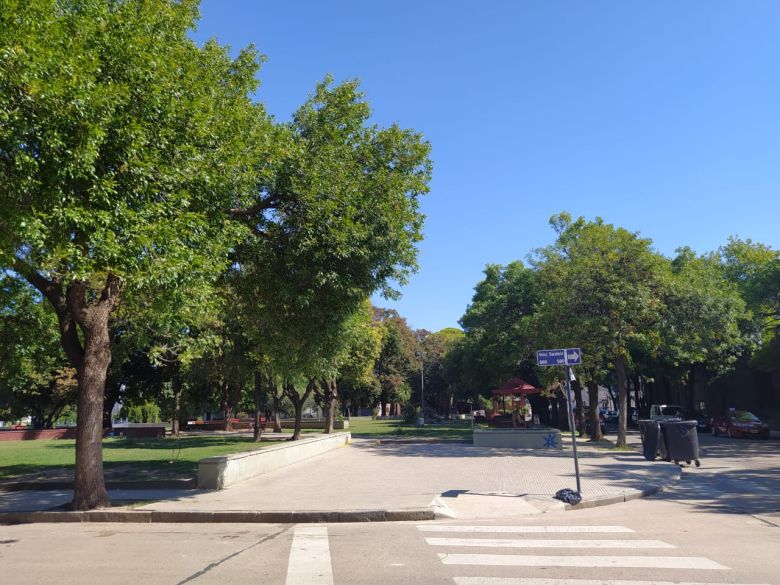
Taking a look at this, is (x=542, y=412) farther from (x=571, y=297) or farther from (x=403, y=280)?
(x=403, y=280)

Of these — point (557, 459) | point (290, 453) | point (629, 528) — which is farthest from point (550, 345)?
point (629, 528)

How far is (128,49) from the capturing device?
959cm

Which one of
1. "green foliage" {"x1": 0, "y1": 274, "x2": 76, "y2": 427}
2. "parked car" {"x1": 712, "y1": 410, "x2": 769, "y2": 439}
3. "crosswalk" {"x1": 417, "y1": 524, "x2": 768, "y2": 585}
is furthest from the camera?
"parked car" {"x1": 712, "y1": 410, "x2": 769, "y2": 439}

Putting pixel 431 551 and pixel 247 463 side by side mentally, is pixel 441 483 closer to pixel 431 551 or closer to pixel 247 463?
pixel 247 463

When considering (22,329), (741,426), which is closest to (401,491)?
(22,329)

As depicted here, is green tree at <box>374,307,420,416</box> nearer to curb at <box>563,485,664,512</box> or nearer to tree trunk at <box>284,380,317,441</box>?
tree trunk at <box>284,380,317,441</box>

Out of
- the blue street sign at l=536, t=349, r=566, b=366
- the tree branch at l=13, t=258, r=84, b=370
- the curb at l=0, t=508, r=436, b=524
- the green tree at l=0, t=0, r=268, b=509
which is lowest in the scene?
the curb at l=0, t=508, r=436, b=524

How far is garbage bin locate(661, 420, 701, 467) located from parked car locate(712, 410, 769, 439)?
17852 mm

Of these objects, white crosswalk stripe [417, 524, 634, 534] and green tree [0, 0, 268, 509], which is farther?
white crosswalk stripe [417, 524, 634, 534]

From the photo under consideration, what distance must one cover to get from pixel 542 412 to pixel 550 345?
106 ft

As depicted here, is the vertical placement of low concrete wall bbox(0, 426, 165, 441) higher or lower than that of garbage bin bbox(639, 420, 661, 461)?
lower

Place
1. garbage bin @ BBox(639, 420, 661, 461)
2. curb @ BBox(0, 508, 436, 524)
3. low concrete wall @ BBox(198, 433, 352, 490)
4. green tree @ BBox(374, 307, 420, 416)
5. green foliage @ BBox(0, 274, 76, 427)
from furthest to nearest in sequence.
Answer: green tree @ BBox(374, 307, 420, 416), garbage bin @ BBox(639, 420, 661, 461), green foliage @ BBox(0, 274, 76, 427), low concrete wall @ BBox(198, 433, 352, 490), curb @ BBox(0, 508, 436, 524)

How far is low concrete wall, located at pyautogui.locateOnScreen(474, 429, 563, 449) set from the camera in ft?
77.0

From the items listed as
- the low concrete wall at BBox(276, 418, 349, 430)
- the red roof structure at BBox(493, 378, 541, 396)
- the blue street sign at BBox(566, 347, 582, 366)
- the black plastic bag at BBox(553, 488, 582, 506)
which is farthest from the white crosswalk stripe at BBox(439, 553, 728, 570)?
the low concrete wall at BBox(276, 418, 349, 430)
